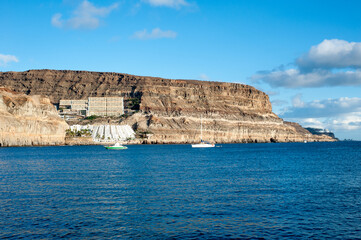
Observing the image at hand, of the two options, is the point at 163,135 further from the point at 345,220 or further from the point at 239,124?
the point at 345,220

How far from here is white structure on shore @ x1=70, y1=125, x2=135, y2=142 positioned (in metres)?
151

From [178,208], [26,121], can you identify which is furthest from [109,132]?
[178,208]

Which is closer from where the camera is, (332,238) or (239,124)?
(332,238)

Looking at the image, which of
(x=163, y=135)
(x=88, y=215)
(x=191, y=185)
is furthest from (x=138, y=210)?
(x=163, y=135)

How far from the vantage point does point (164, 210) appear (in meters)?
21.8

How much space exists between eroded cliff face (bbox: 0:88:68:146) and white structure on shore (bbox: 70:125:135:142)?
103 ft

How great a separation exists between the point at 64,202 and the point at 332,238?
1533cm

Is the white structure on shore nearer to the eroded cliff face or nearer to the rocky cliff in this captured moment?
the rocky cliff

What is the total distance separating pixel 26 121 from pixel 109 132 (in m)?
50.9

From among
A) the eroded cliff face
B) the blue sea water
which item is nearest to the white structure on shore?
the eroded cliff face

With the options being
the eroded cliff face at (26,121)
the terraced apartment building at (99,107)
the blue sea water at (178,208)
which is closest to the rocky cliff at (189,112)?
the terraced apartment building at (99,107)

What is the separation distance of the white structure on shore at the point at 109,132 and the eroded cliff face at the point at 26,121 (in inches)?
1236

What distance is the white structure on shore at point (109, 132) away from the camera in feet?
496

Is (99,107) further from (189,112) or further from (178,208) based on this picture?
(178,208)
